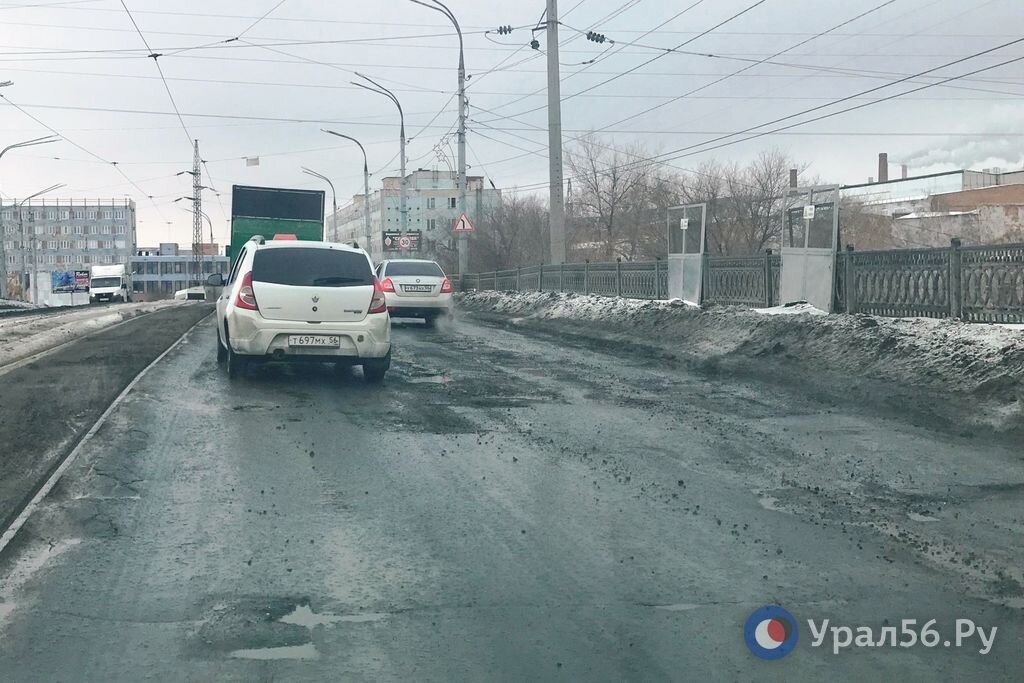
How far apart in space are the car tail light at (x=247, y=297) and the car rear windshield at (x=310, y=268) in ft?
0.34

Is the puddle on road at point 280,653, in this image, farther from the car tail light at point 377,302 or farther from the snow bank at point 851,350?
the car tail light at point 377,302

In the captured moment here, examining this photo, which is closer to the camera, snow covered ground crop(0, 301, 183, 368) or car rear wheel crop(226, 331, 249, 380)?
car rear wheel crop(226, 331, 249, 380)

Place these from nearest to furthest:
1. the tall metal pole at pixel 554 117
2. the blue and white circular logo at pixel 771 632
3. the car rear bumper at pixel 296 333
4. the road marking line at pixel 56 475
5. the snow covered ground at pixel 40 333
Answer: the blue and white circular logo at pixel 771 632 < the road marking line at pixel 56 475 < the car rear bumper at pixel 296 333 < the snow covered ground at pixel 40 333 < the tall metal pole at pixel 554 117

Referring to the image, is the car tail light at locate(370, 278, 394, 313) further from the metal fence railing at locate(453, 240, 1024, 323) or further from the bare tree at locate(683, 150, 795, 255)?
the bare tree at locate(683, 150, 795, 255)

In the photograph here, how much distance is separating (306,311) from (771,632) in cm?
880

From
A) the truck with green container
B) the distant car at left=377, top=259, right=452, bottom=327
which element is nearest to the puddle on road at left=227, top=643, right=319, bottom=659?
the distant car at left=377, top=259, right=452, bottom=327

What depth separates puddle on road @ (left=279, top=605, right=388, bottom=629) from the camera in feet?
14.1

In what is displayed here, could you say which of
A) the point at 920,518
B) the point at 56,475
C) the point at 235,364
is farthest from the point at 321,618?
the point at 235,364

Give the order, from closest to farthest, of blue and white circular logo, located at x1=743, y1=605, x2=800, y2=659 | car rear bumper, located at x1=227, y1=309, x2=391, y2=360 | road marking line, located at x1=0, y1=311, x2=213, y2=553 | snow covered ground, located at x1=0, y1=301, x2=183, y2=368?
blue and white circular logo, located at x1=743, y1=605, x2=800, y2=659
road marking line, located at x1=0, y1=311, x2=213, y2=553
car rear bumper, located at x1=227, y1=309, x2=391, y2=360
snow covered ground, located at x1=0, y1=301, x2=183, y2=368

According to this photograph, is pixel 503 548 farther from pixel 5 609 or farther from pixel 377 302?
pixel 377 302

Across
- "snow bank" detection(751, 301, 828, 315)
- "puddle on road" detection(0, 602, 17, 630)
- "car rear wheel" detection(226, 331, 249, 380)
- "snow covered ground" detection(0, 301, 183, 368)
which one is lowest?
"puddle on road" detection(0, 602, 17, 630)

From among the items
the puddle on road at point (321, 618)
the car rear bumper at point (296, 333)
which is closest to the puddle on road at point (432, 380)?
the car rear bumper at point (296, 333)

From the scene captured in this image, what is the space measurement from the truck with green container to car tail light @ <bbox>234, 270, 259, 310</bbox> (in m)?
16.9

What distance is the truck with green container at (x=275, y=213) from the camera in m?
28.8
